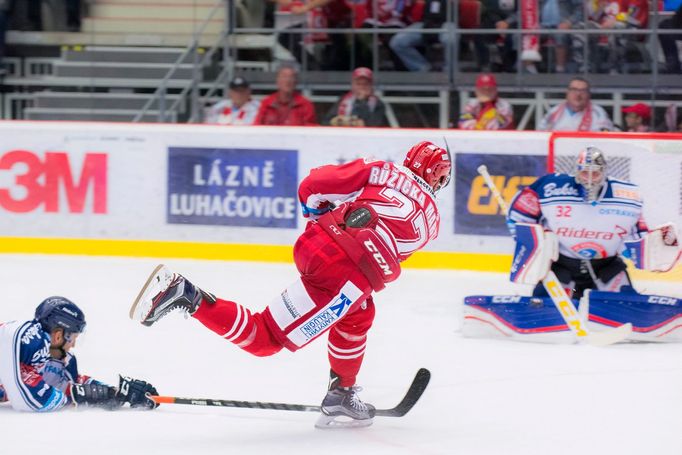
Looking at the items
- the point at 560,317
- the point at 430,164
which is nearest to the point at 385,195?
the point at 430,164

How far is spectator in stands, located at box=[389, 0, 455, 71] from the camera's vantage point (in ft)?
31.2

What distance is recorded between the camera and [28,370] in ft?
14.7

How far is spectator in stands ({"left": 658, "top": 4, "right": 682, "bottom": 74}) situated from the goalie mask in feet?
9.29

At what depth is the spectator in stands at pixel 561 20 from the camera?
A: 940 centimetres

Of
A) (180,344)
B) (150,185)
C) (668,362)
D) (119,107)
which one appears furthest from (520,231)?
(119,107)

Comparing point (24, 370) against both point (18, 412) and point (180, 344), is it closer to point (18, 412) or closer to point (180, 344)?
point (18, 412)

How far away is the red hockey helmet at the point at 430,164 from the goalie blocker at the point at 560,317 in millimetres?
1879

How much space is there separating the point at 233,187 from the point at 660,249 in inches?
125

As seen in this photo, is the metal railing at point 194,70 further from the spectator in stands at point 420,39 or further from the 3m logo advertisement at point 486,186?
the 3m logo advertisement at point 486,186

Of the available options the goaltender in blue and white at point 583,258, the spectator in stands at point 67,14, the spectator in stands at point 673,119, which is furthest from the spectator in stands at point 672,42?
the spectator in stands at point 67,14

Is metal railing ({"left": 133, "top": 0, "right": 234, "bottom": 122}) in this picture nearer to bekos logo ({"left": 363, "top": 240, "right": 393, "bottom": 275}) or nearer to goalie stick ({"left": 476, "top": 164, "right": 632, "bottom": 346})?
goalie stick ({"left": 476, "top": 164, "right": 632, "bottom": 346})

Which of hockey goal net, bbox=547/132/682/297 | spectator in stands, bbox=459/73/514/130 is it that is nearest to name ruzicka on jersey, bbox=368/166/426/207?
hockey goal net, bbox=547/132/682/297

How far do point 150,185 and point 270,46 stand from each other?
74.8 inches

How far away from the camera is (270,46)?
1000cm
